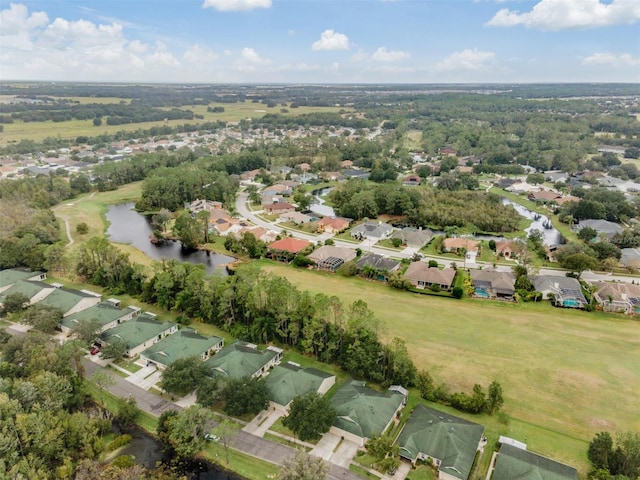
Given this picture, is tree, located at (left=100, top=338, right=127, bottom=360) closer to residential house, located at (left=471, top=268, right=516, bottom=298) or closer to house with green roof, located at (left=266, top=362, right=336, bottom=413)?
house with green roof, located at (left=266, top=362, right=336, bottom=413)

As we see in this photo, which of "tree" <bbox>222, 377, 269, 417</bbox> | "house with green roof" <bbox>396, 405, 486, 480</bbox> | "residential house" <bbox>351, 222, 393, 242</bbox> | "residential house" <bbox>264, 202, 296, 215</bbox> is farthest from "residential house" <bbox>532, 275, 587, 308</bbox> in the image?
"residential house" <bbox>264, 202, 296, 215</bbox>

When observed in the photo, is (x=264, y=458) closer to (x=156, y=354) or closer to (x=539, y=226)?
(x=156, y=354)

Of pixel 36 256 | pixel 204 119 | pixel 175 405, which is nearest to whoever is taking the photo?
pixel 175 405

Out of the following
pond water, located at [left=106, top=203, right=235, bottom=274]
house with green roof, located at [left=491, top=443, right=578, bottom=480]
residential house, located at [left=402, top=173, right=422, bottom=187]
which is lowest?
pond water, located at [left=106, top=203, right=235, bottom=274]

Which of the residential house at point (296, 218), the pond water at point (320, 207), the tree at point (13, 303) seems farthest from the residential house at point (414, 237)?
the tree at point (13, 303)

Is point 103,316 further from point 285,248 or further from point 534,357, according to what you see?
point 534,357

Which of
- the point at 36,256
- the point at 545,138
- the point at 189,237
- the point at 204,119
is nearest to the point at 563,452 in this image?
the point at 189,237
